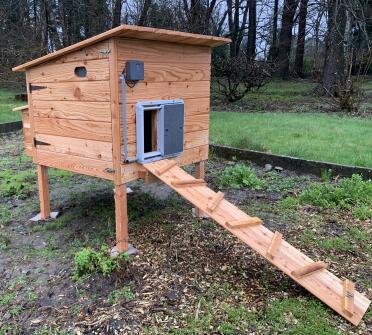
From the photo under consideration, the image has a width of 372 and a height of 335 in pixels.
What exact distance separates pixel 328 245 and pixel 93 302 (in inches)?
77.4

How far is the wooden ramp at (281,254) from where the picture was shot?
2.38 metres

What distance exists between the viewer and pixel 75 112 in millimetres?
3137

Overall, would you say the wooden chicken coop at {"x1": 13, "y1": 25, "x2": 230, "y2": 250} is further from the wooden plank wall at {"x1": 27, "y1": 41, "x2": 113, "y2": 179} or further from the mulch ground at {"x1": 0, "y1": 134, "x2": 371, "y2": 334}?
the mulch ground at {"x1": 0, "y1": 134, "x2": 371, "y2": 334}

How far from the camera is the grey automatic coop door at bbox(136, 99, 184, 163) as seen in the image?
3.04m

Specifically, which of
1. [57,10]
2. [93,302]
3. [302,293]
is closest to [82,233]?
[93,302]

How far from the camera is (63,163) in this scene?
3.41m

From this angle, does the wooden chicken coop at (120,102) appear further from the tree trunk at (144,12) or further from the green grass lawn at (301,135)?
the tree trunk at (144,12)

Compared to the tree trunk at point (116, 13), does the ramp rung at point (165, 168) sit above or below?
below

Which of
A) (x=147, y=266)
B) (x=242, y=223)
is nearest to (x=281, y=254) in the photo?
(x=242, y=223)

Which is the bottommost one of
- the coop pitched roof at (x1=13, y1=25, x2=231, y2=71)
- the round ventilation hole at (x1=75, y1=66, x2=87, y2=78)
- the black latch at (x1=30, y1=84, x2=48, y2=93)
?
the black latch at (x1=30, y1=84, x2=48, y2=93)

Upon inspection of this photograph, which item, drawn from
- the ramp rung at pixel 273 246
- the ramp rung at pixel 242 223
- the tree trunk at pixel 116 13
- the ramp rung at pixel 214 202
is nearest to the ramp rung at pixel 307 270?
the ramp rung at pixel 273 246

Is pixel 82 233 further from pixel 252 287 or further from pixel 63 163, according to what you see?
pixel 252 287

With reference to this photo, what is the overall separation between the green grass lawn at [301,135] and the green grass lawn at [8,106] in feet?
15.5

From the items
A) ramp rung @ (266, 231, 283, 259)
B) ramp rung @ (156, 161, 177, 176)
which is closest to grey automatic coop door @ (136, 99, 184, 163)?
ramp rung @ (156, 161, 177, 176)
